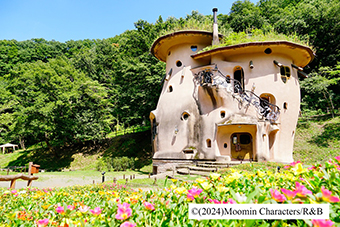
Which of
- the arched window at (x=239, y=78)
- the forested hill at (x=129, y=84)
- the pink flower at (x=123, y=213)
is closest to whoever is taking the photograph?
the pink flower at (x=123, y=213)

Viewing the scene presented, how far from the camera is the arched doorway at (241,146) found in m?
15.4

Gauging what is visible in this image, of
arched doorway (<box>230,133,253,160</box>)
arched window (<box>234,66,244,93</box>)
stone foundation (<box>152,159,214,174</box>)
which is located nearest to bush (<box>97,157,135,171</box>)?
stone foundation (<box>152,159,214,174</box>)

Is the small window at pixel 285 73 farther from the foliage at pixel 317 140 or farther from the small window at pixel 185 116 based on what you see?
the small window at pixel 185 116

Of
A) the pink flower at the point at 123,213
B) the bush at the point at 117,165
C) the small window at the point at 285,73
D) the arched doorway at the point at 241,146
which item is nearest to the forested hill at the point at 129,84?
the bush at the point at 117,165

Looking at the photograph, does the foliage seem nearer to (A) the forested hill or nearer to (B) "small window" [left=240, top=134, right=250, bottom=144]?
(A) the forested hill

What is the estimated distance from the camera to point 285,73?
15.6 metres

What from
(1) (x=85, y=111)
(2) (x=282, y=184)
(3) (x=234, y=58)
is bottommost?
(2) (x=282, y=184)

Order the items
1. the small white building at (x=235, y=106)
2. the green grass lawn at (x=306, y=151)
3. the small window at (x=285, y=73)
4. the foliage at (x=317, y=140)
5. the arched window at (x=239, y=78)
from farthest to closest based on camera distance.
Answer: the foliage at (x=317, y=140) → the green grass lawn at (x=306, y=151) → the small window at (x=285, y=73) → the arched window at (x=239, y=78) → the small white building at (x=235, y=106)

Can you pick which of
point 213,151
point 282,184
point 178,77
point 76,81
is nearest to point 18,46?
point 76,81

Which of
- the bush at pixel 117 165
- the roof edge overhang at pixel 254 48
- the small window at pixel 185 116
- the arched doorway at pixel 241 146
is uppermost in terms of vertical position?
the roof edge overhang at pixel 254 48

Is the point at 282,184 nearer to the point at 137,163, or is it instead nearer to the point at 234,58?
the point at 234,58

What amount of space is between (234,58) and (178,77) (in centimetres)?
461

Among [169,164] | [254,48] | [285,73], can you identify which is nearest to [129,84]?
[169,164]

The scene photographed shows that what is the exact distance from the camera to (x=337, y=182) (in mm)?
1849
